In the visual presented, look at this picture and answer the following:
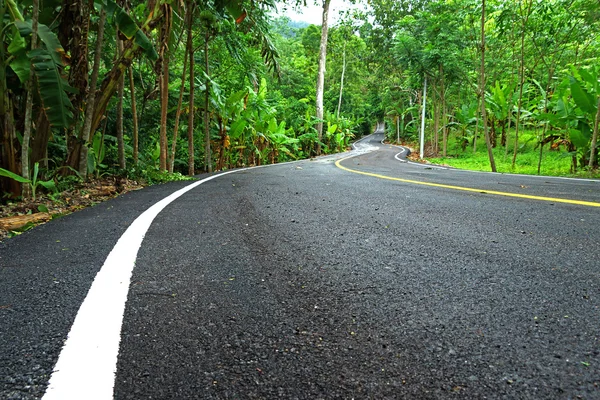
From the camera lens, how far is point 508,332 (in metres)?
1.52

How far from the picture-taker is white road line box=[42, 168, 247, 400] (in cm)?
119

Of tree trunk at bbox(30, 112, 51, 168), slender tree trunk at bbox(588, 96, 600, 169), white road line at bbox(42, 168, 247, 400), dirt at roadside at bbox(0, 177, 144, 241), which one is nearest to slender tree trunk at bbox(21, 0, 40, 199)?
dirt at roadside at bbox(0, 177, 144, 241)

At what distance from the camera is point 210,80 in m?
11.9

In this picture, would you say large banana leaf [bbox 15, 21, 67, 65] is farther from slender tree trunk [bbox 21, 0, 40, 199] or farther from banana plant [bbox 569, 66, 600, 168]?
banana plant [bbox 569, 66, 600, 168]

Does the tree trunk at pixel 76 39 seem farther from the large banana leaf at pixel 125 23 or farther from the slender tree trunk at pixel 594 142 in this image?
the slender tree trunk at pixel 594 142

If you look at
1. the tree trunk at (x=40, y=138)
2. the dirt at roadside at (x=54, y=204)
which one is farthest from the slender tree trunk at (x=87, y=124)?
the tree trunk at (x=40, y=138)

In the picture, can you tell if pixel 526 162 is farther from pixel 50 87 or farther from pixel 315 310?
pixel 315 310

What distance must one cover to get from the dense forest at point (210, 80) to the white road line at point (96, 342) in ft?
9.83

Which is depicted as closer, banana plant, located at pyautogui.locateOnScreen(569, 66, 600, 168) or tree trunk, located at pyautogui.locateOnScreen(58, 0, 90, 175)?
tree trunk, located at pyautogui.locateOnScreen(58, 0, 90, 175)

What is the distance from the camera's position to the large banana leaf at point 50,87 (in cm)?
495

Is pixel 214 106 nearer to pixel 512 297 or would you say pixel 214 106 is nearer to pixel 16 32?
pixel 16 32

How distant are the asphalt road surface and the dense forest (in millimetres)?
2872

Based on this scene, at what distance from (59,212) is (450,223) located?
13.1ft

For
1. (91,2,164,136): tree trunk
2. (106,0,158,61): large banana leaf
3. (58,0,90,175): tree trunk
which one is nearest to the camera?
(106,0,158,61): large banana leaf
